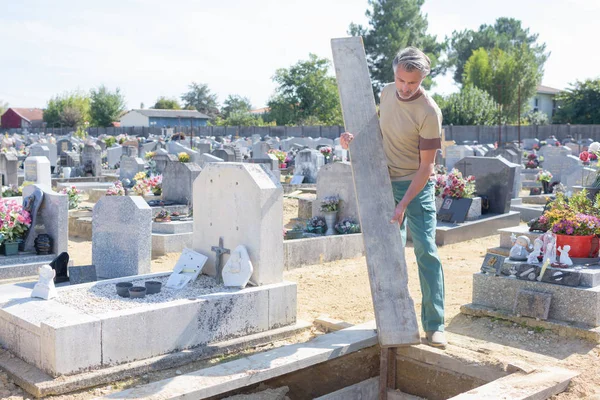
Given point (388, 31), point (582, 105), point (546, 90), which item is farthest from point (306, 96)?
point (546, 90)

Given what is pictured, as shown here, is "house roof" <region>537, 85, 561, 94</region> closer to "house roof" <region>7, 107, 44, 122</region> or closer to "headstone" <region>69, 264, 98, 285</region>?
"house roof" <region>7, 107, 44, 122</region>

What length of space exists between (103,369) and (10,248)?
4.11 meters

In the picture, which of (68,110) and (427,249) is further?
(68,110)

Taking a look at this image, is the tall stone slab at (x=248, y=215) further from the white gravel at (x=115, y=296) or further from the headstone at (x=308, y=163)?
the headstone at (x=308, y=163)

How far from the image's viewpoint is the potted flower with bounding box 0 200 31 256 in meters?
7.93

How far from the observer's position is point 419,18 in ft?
194

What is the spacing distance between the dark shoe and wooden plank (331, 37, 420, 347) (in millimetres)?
198

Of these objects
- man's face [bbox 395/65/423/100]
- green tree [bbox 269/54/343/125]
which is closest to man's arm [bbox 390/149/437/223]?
man's face [bbox 395/65/423/100]

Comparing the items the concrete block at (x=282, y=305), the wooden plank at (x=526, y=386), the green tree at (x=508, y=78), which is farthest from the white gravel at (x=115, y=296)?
the green tree at (x=508, y=78)

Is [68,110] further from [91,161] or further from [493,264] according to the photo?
[493,264]

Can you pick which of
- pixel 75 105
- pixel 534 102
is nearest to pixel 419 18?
pixel 534 102

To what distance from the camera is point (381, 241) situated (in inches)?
180

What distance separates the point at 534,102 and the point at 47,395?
78.0 metres

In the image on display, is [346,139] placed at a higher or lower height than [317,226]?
higher
